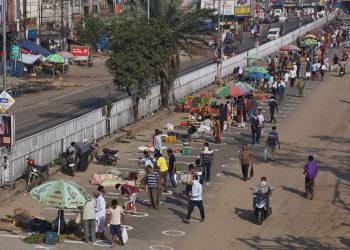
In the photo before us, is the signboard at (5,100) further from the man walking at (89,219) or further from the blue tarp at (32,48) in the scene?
the blue tarp at (32,48)

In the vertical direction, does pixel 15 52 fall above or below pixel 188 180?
below

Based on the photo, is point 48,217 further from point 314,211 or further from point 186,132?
point 186,132

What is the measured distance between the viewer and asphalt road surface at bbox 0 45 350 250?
1983cm

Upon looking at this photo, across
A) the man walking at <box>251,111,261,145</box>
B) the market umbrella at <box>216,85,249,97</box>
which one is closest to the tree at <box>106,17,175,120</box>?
the market umbrella at <box>216,85,249,97</box>

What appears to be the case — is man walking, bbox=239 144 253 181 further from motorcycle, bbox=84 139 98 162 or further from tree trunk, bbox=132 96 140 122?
tree trunk, bbox=132 96 140 122

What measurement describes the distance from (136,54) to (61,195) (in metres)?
16.9

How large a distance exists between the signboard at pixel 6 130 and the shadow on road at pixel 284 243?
7.42 meters

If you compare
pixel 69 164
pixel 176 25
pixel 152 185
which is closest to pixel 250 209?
pixel 152 185

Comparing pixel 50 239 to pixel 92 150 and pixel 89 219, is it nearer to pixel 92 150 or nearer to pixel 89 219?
pixel 89 219

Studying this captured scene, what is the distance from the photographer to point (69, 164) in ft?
86.9

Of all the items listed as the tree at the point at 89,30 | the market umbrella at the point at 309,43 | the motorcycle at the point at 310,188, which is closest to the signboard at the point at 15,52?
the tree at the point at 89,30

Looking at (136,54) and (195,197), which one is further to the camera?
(136,54)

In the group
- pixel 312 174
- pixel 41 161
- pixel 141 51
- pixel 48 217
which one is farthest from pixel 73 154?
pixel 141 51

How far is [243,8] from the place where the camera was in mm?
117438
